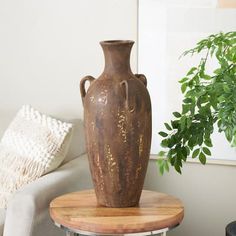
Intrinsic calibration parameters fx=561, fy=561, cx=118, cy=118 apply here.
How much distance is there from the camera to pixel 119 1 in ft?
8.94

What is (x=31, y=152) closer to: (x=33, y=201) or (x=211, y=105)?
(x=33, y=201)

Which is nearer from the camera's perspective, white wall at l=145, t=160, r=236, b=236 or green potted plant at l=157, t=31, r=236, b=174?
green potted plant at l=157, t=31, r=236, b=174

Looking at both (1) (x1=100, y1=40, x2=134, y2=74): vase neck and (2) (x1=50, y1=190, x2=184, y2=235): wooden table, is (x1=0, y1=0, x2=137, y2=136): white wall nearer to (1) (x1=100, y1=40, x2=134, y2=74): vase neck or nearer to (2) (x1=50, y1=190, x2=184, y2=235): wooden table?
(1) (x1=100, y1=40, x2=134, y2=74): vase neck

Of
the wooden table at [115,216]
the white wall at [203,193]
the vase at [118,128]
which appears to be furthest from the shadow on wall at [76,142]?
the vase at [118,128]

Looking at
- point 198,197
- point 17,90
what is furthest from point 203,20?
point 17,90

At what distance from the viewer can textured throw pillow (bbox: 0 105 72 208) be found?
2.37 metres

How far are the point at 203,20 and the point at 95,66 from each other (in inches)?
24.0

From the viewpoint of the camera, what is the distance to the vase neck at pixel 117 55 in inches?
78.0

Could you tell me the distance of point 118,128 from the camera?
6.36ft

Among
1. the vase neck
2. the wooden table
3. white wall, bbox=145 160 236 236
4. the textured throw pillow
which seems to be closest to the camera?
the wooden table

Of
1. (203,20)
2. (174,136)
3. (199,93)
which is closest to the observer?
(199,93)

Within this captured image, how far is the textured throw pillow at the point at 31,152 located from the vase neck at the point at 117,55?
0.52 meters

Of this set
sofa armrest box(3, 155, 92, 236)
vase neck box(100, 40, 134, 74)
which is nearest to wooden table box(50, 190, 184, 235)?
sofa armrest box(3, 155, 92, 236)

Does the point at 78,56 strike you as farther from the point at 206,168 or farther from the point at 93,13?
the point at 206,168
